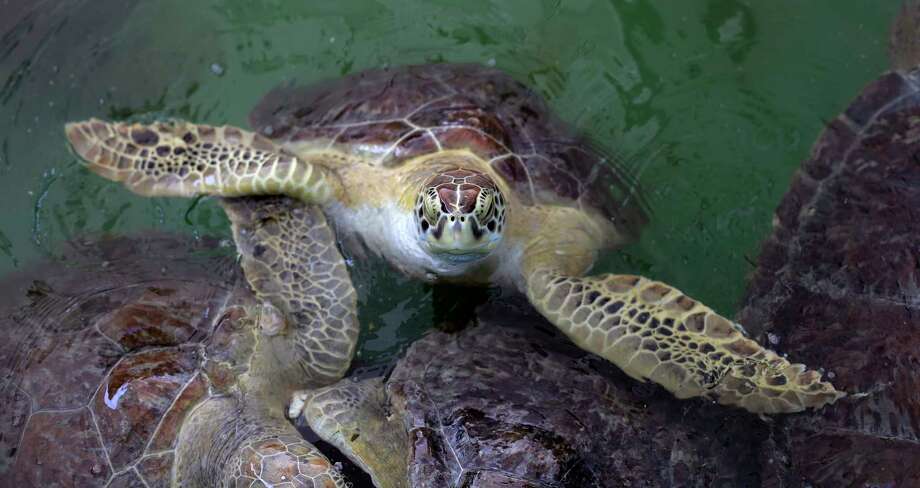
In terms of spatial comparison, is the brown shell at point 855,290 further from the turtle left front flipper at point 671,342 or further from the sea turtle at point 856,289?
the turtle left front flipper at point 671,342

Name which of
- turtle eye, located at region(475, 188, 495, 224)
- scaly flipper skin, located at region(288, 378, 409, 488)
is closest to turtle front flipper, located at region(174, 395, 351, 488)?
scaly flipper skin, located at region(288, 378, 409, 488)

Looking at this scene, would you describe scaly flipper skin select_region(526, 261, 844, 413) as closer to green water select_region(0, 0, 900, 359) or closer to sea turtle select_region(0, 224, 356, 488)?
green water select_region(0, 0, 900, 359)

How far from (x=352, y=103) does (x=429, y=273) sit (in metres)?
1.02

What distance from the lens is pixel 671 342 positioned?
3465 mm

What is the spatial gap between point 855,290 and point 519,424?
5.41 feet

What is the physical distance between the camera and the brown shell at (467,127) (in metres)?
3.91

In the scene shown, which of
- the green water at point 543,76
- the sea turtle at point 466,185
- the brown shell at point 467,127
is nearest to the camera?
the sea turtle at point 466,185

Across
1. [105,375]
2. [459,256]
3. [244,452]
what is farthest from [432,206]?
[105,375]

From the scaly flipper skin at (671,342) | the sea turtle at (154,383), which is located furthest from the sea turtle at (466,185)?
the sea turtle at (154,383)

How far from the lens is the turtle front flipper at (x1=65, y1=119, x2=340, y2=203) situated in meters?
3.73

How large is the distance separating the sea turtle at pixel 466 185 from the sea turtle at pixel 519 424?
6.0 inches

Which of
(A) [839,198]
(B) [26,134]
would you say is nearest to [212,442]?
(B) [26,134]

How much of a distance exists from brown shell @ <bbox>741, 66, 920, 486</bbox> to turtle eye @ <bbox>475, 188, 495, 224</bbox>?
1489mm

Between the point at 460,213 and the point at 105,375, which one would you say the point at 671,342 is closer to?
the point at 460,213
